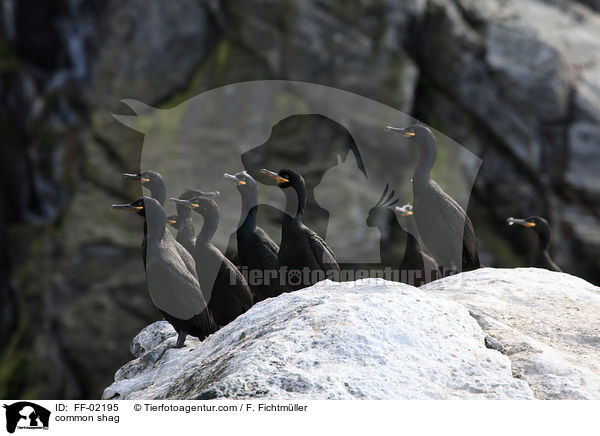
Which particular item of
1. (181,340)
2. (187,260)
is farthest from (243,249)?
(181,340)

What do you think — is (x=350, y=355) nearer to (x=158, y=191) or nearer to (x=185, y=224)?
(x=185, y=224)

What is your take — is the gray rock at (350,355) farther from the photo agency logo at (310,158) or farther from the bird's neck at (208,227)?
the photo agency logo at (310,158)

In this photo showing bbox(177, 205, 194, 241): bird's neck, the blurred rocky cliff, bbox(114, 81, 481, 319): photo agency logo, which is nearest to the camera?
bbox(177, 205, 194, 241): bird's neck

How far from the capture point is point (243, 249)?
7.21m

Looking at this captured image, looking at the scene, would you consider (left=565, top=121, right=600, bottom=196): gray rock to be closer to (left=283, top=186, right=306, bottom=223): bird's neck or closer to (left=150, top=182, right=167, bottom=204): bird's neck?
(left=283, top=186, right=306, bottom=223): bird's neck

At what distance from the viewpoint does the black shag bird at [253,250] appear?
7219mm

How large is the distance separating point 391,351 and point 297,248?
278 cm

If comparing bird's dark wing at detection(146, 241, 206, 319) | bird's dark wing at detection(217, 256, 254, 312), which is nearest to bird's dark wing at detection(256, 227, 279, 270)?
bird's dark wing at detection(217, 256, 254, 312)

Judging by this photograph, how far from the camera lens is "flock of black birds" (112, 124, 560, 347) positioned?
6.10m

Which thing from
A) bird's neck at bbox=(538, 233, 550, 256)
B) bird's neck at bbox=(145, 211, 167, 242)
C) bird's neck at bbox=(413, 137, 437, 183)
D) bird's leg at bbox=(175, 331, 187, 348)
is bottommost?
bird's leg at bbox=(175, 331, 187, 348)

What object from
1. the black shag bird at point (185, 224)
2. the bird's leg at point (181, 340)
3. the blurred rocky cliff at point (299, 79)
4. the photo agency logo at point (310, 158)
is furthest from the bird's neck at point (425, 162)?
the blurred rocky cliff at point (299, 79)

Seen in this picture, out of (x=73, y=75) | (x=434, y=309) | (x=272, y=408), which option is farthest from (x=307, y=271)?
(x=73, y=75)

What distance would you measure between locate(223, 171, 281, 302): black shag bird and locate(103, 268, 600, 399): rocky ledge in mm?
1814

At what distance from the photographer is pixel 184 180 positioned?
18.8 metres
